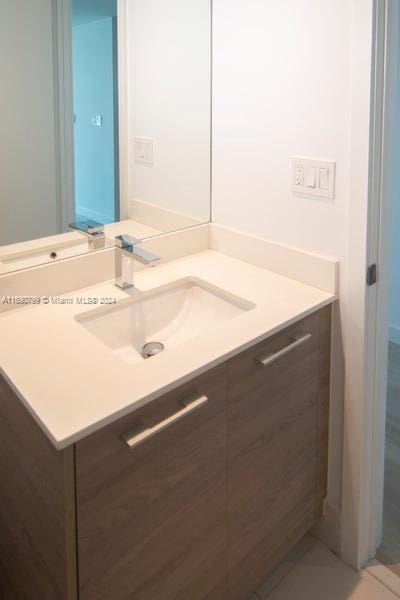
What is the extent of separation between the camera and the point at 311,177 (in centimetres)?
145

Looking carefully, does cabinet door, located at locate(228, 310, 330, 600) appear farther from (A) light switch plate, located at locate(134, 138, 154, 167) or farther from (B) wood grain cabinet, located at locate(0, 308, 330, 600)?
(A) light switch plate, located at locate(134, 138, 154, 167)

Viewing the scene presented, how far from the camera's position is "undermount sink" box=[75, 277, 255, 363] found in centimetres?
140

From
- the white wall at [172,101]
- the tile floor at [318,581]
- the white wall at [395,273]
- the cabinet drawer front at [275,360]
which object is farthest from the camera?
the white wall at [395,273]

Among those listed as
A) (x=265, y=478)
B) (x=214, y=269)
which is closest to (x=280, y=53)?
(x=214, y=269)

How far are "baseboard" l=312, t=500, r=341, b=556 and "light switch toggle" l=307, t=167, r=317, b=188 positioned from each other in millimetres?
999

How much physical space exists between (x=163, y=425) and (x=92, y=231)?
71 cm

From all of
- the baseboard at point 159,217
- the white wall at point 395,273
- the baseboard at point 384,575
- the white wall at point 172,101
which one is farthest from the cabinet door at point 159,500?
the white wall at point 395,273

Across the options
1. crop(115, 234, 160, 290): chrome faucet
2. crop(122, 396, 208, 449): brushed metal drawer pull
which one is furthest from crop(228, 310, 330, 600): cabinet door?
crop(115, 234, 160, 290): chrome faucet

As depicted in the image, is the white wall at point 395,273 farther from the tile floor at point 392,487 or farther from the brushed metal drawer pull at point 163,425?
the brushed metal drawer pull at point 163,425

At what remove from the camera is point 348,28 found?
129cm

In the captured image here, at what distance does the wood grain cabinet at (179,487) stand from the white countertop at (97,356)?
4cm

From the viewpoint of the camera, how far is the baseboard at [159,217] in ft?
5.46

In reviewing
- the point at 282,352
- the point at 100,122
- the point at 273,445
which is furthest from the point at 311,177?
the point at 273,445
